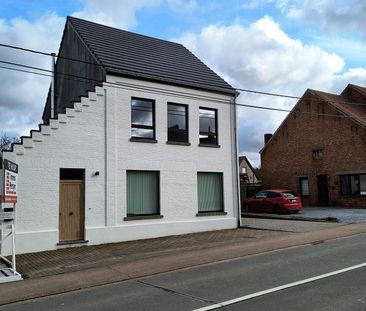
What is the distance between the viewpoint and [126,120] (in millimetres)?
16719

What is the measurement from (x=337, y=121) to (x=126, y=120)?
769 inches

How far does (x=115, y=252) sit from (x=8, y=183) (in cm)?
432

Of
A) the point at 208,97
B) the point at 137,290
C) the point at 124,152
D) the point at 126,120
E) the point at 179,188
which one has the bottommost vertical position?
the point at 137,290

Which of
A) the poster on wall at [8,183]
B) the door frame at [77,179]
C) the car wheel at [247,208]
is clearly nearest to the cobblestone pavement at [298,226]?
the car wheel at [247,208]

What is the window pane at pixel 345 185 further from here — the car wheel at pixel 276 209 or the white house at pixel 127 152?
the white house at pixel 127 152

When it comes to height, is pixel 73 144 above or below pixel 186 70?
below

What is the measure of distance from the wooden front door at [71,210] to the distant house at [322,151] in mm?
20658

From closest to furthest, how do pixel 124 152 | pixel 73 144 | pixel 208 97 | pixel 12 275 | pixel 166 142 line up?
pixel 12 275 < pixel 73 144 < pixel 124 152 < pixel 166 142 < pixel 208 97

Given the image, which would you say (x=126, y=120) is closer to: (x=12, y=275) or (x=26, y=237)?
(x=26, y=237)

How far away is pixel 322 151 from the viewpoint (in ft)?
105

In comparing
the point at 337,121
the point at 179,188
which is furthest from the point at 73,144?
the point at 337,121

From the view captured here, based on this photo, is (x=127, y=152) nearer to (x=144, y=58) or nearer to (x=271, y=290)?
(x=144, y=58)

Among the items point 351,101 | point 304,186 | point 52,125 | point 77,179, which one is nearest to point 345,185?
point 304,186

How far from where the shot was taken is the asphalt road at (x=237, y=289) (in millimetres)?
6809
